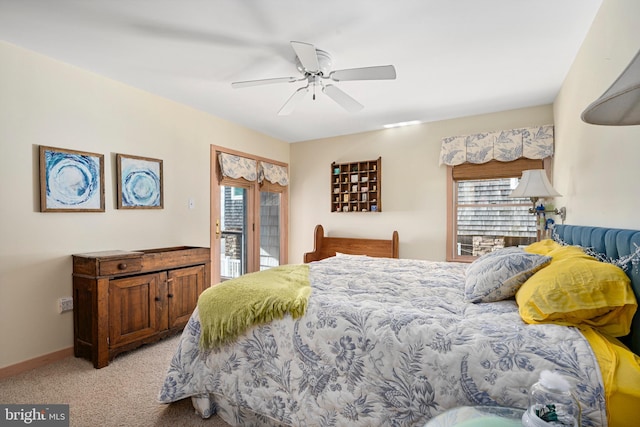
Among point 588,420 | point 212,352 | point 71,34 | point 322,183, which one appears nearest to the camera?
point 588,420

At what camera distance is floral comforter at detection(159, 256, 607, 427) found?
1.15 meters

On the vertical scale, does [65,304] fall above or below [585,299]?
below

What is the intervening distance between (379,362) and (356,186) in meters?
3.55

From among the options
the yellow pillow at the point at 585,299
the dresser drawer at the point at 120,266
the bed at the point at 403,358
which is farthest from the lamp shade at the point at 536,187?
the dresser drawer at the point at 120,266

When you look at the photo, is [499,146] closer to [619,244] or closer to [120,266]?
[619,244]

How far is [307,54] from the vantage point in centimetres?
204

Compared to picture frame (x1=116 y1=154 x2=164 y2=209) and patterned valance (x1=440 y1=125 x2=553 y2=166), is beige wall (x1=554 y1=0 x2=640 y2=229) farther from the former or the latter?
picture frame (x1=116 y1=154 x2=164 y2=209)

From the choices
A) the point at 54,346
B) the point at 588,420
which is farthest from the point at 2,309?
the point at 588,420

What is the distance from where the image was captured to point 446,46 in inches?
91.8

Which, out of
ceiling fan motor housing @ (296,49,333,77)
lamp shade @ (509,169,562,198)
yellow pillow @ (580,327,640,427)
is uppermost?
ceiling fan motor housing @ (296,49,333,77)

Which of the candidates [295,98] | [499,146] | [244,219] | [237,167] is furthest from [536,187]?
[244,219]

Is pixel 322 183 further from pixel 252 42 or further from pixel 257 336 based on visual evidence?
pixel 257 336

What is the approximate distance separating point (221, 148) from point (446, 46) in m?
2.88

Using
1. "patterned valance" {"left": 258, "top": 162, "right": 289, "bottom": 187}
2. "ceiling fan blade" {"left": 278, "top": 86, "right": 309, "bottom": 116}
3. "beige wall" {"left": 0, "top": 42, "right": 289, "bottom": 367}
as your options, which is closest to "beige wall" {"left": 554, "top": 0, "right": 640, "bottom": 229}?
"ceiling fan blade" {"left": 278, "top": 86, "right": 309, "bottom": 116}
